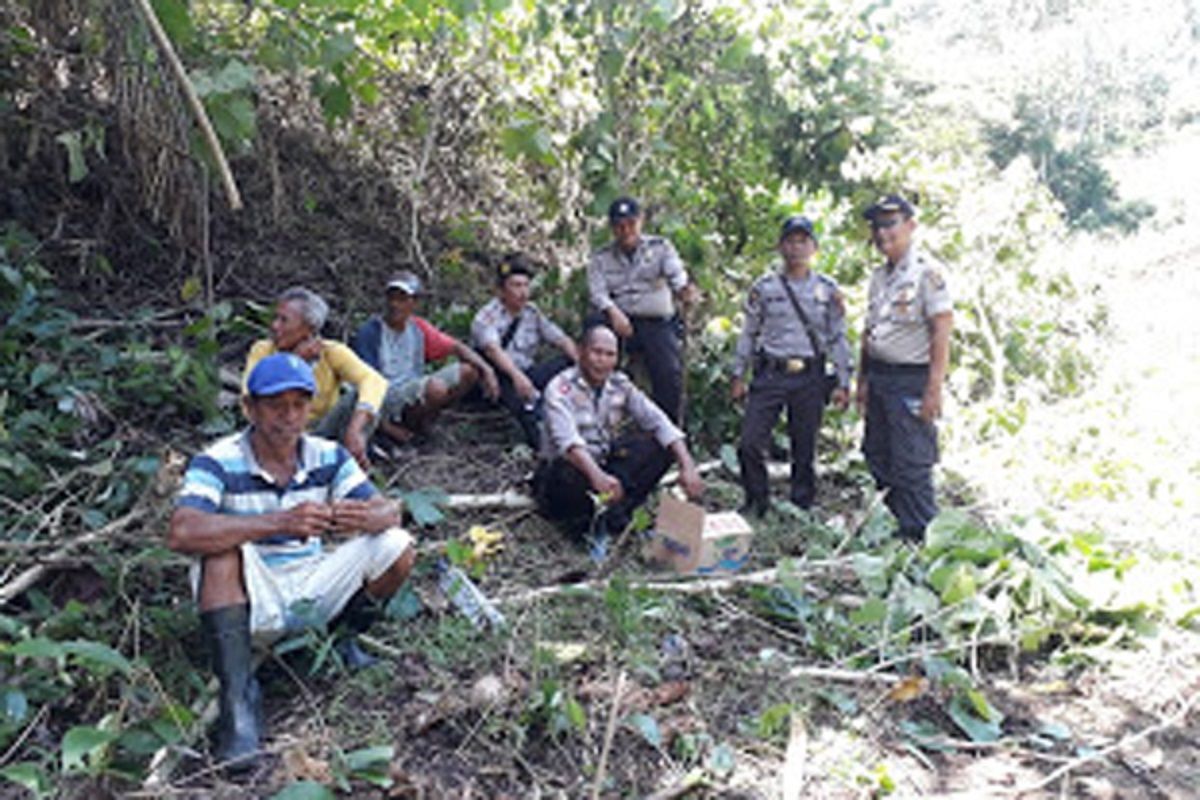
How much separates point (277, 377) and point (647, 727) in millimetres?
1660

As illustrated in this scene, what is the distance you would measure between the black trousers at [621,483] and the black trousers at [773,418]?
2.05ft

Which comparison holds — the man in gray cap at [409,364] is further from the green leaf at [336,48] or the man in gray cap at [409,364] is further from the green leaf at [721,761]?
the green leaf at [721,761]

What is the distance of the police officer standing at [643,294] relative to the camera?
5.77m

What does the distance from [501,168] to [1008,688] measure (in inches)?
228

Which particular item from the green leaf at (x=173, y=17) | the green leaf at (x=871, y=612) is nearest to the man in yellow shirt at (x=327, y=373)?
the green leaf at (x=173, y=17)

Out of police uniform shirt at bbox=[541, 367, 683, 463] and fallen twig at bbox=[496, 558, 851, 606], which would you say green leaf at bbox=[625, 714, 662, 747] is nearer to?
fallen twig at bbox=[496, 558, 851, 606]

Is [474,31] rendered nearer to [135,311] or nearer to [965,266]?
[135,311]

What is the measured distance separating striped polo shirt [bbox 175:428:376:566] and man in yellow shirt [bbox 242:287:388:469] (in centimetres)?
105

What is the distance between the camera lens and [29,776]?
2572 millimetres

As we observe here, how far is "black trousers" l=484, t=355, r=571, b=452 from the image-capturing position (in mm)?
5695

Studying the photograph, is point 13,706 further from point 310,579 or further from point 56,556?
point 310,579

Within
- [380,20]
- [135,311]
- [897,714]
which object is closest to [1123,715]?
[897,714]

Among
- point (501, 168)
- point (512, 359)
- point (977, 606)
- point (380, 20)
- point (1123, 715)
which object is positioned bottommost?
point (1123, 715)

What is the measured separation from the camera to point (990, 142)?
33.6 metres
